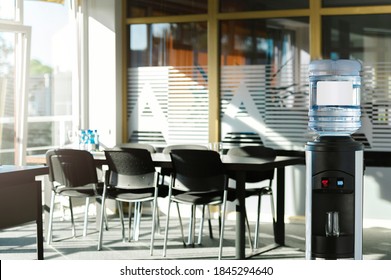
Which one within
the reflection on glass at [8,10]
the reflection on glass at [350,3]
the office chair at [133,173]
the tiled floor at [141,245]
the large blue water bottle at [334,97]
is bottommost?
the tiled floor at [141,245]

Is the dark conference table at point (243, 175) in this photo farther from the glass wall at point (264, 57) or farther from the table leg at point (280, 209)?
the glass wall at point (264, 57)

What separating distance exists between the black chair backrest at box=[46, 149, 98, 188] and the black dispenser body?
2785mm

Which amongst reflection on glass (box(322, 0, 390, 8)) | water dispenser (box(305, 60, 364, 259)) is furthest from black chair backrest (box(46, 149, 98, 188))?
reflection on glass (box(322, 0, 390, 8))

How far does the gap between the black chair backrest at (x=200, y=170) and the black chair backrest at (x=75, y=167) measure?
1.00 metres

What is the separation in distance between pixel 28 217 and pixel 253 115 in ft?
13.3

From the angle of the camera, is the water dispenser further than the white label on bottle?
No

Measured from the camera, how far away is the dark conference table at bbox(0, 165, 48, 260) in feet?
20.6

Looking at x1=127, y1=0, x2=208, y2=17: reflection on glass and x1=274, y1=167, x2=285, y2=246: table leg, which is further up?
x1=127, y1=0, x2=208, y2=17: reflection on glass

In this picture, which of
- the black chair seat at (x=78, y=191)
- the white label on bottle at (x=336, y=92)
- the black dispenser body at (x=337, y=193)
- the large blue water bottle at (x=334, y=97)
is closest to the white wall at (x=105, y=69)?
the black chair seat at (x=78, y=191)

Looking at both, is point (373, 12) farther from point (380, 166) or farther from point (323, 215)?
point (323, 215)

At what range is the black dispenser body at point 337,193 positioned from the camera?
19.7 feet

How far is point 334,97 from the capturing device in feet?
20.2

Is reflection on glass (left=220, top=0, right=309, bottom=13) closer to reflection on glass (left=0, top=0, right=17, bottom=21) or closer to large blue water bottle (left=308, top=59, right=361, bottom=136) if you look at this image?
reflection on glass (left=0, top=0, right=17, bottom=21)
